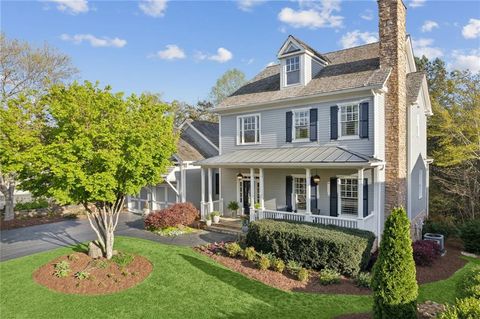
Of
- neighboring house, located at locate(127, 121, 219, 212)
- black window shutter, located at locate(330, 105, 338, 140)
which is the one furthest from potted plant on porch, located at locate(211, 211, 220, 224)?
black window shutter, located at locate(330, 105, 338, 140)

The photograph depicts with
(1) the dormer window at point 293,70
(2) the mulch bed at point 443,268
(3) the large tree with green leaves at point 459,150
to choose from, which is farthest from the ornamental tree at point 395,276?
(3) the large tree with green leaves at point 459,150

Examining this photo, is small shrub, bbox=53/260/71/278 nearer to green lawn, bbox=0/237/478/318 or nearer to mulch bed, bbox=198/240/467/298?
green lawn, bbox=0/237/478/318

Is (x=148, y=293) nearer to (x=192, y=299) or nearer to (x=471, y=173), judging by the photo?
(x=192, y=299)

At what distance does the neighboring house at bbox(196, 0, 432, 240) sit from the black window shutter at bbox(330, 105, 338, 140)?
0.05 m

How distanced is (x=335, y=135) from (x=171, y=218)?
9.33 metres

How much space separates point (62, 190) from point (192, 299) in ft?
17.2

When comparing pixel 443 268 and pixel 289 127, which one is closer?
pixel 443 268

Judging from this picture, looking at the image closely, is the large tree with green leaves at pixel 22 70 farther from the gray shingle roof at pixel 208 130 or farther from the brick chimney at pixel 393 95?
the brick chimney at pixel 393 95

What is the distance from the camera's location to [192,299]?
8.09 m

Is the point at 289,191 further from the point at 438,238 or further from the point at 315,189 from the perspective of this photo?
the point at 438,238

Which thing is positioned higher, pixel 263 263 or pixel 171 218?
pixel 171 218

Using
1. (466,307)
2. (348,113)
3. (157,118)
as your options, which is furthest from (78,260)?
(348,113)

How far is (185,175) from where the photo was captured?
18.9 metres

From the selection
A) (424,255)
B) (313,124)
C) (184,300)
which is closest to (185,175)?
(313,124)
